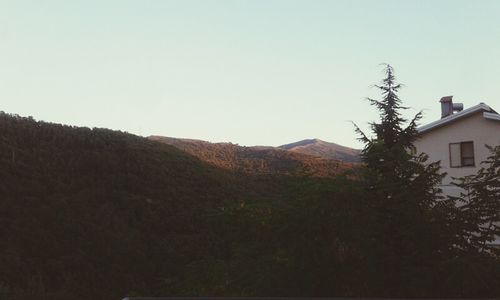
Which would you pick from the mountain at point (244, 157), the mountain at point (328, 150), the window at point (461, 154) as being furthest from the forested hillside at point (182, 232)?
the mountain at point (328, 150)

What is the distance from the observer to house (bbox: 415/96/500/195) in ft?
81.0

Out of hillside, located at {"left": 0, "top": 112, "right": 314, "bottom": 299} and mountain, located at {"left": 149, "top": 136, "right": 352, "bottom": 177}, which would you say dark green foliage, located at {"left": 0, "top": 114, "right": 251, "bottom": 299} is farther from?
mountain, located at {"left": 149, "top": 136, "right": 352, "bottom": 177}

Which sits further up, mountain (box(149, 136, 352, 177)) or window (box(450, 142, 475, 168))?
mountain (box(149, 136, 352, 177))

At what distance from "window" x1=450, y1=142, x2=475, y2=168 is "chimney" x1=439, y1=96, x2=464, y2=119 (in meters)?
4.07

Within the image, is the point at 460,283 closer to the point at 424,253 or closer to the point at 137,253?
the point at 424,253

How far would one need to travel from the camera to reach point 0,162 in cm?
3341

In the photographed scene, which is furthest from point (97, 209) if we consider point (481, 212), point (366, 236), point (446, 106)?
point (481, 212)

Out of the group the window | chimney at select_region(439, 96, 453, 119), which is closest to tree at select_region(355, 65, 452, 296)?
the window

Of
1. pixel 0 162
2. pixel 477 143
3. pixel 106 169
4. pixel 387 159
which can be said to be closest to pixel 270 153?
pixel 106 169

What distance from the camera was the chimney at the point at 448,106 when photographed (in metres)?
29.3

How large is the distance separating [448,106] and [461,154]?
4.86 metres

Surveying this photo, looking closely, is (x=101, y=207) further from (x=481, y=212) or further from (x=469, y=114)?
(x=481, y=212)

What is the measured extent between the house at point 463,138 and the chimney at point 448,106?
137 inches

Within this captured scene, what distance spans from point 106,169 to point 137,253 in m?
12.5
